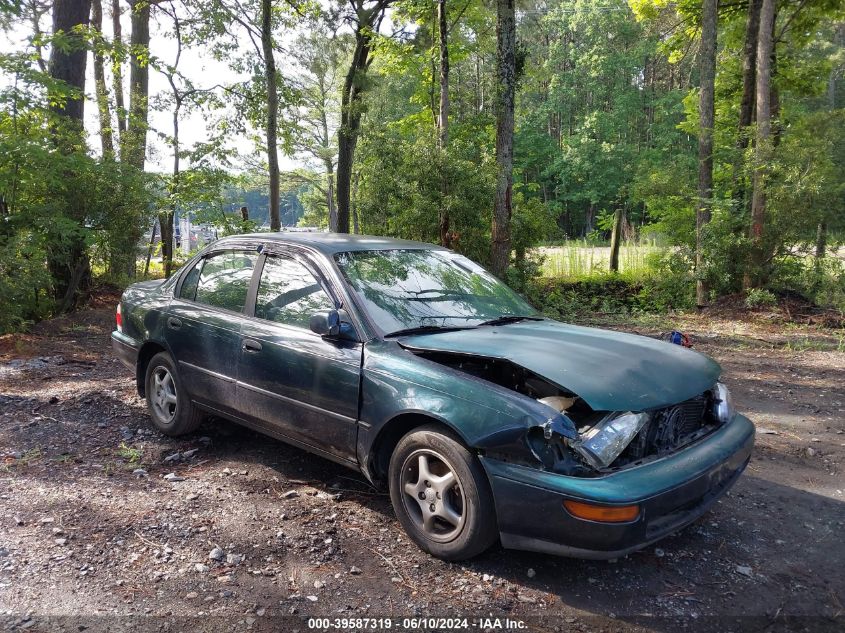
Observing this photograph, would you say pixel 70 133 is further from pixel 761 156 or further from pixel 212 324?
pixel 761 156

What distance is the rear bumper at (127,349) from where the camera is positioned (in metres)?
5.24

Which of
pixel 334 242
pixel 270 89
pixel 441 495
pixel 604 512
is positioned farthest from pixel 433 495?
pixel 270 89

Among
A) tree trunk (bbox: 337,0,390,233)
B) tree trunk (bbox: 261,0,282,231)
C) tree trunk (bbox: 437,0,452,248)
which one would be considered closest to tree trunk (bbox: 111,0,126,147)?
tree trunk (bbox: 261,0,282,231)

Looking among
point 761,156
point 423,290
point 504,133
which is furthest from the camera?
point 504,133

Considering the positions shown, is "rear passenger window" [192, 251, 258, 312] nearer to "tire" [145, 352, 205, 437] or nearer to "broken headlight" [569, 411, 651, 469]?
"tire" [145, 352, 205, 437]

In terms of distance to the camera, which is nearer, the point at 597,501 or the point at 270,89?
the point at 597,501

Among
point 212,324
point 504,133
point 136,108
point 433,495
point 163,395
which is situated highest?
point 136,108

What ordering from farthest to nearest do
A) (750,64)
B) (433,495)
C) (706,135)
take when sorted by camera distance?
(750,64), (706,135), (433,495)

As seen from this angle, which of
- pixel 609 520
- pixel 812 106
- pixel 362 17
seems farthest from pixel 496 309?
pixel 812 106

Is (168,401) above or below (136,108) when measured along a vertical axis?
below

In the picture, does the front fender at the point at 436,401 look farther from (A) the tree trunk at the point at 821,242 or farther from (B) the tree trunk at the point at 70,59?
(A) the tree trunk at the point at 821,242

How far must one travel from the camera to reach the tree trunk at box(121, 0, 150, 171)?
1284 centimetres

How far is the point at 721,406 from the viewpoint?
11.6ft

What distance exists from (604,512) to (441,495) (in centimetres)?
85
